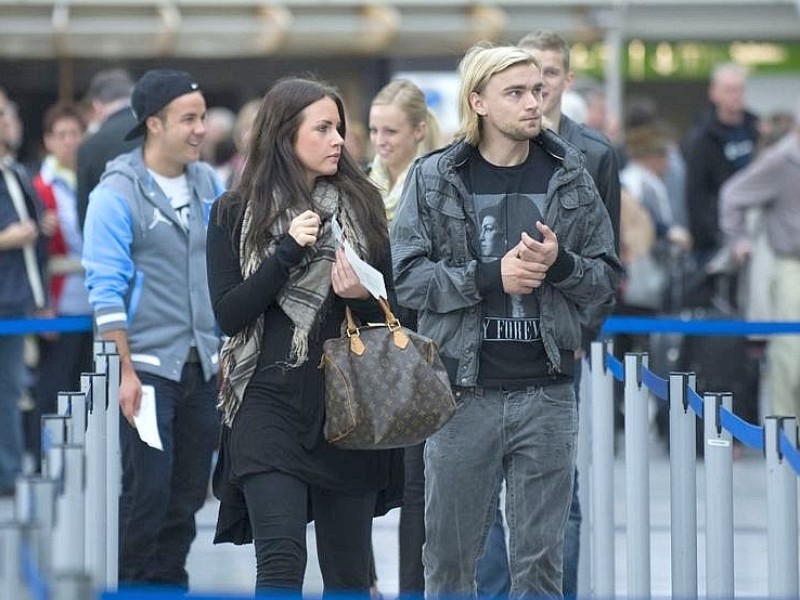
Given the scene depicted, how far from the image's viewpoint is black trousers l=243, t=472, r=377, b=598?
5656mm

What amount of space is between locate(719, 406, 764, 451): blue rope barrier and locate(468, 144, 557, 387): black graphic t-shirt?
520 mm

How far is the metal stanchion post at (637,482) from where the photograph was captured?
6590 mm

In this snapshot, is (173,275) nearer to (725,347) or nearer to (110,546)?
(110,546)

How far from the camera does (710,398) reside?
19.4 feet

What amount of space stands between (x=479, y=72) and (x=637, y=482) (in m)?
1.58

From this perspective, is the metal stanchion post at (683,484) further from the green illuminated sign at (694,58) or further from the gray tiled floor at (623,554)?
the green illuminated sign at (694,58)

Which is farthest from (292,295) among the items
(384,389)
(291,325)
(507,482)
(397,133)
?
(397,133)

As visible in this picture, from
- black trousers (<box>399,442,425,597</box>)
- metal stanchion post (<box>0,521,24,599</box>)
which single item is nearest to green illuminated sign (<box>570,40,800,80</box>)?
black trousers (<box>399,442,425,597</box>)

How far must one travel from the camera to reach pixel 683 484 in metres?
6.39

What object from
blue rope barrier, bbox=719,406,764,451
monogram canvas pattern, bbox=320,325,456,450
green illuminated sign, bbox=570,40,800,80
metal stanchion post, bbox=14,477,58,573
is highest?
green illuminated sign, bbox=570,40,800,80

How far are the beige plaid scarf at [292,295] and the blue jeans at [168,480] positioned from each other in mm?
1335

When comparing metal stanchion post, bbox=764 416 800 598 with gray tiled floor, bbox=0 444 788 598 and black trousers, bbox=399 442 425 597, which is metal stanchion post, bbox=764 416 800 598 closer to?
black trousers, bbox=399 442 425 597

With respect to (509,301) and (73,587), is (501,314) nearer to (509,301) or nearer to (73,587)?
(509,301)

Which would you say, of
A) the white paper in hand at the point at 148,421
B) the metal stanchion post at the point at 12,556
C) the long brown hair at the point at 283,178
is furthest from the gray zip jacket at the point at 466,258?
the metal stanchion post at the point at 12,556
